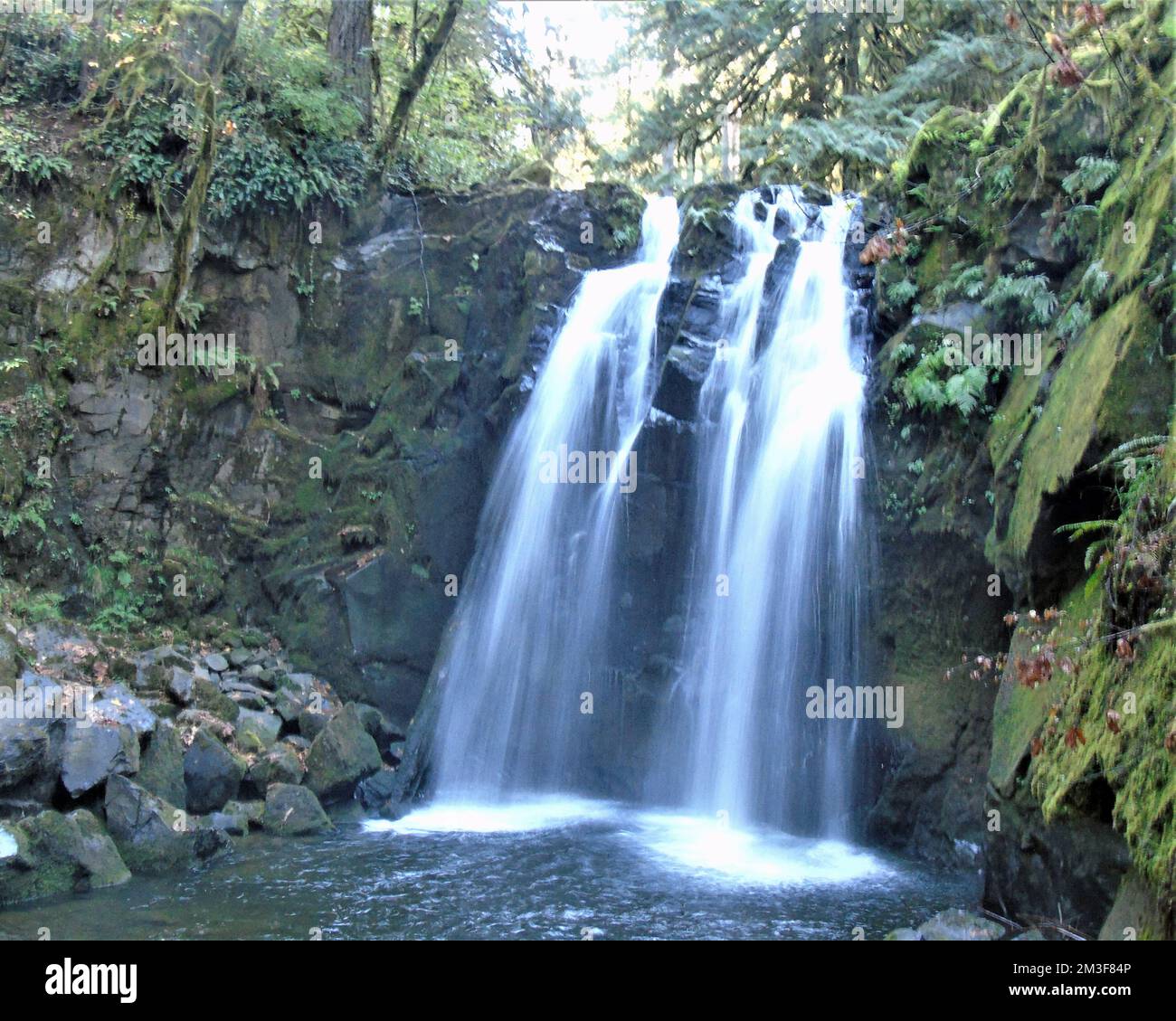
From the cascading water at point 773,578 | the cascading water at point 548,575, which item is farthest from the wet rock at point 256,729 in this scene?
the cascading water at point 773,578

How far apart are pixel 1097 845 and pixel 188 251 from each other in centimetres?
1131

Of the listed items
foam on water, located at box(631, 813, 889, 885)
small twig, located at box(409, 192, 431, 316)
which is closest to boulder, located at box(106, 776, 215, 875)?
foam on water, located at box(631, 813, 889, 885)

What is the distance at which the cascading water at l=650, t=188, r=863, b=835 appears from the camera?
30.2ft

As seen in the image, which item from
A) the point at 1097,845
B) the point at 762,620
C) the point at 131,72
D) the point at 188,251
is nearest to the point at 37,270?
the point at 188,251

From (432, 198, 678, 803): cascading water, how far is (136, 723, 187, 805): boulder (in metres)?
2.74

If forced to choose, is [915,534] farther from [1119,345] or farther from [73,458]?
[73,458]

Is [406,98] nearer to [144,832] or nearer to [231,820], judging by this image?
[231,820]

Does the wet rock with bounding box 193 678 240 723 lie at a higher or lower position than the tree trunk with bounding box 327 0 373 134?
lower

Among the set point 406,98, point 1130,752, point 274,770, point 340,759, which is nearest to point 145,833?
point 274,770

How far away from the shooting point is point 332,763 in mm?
9914

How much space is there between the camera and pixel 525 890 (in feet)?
24.4

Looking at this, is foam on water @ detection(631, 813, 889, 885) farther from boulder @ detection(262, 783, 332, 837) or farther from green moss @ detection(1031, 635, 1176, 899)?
boulder @ detection(262, 783, 332, 837)

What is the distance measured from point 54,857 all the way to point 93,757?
98cm

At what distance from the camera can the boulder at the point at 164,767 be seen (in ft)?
27.8
